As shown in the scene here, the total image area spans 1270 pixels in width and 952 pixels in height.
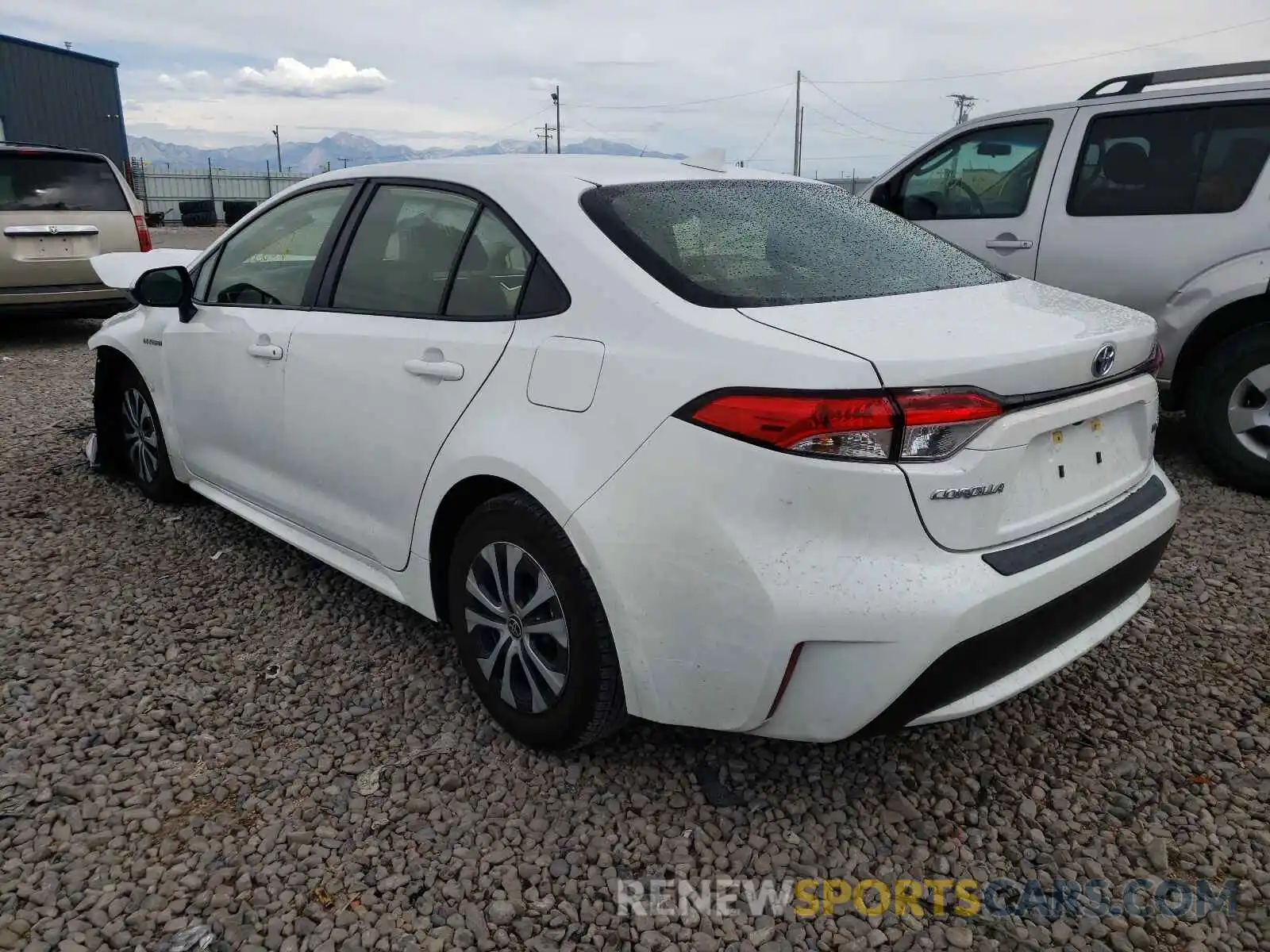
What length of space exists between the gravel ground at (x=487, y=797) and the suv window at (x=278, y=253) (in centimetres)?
115

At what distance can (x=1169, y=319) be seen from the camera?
15.7ft

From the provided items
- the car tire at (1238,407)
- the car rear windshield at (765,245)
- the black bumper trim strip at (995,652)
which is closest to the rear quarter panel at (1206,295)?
the car tire at (1238,407)

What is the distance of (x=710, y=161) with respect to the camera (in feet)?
10.6

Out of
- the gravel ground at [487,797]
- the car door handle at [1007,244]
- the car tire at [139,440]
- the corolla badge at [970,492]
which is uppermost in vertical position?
the car door handle at [1007,244]

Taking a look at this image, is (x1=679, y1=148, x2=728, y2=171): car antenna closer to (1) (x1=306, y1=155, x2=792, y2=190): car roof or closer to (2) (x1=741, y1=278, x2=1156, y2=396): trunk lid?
(1) (x1=306, y1=155, x2=792, y2=190): car roof

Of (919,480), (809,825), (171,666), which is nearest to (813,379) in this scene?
(919,480)

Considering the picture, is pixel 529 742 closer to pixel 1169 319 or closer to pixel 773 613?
pixel 773 613

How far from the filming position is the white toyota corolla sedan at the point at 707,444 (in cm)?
193

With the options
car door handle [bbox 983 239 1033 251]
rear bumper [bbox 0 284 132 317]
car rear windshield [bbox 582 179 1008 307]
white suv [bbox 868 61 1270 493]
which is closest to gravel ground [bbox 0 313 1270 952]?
car rear windshield [bbox 582 179 1008 307]

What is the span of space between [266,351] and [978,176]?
13.9 ft

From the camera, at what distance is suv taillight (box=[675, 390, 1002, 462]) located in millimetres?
1897

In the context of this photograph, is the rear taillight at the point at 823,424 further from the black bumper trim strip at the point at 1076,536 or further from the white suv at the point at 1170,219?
the white suv at the point at 1170,219

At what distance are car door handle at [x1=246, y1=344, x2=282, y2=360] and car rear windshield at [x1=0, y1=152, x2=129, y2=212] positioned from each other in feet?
21.1

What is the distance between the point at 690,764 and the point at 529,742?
0.44 m
